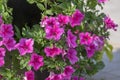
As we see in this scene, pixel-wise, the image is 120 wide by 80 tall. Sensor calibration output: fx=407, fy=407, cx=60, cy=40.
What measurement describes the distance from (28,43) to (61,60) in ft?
0.91

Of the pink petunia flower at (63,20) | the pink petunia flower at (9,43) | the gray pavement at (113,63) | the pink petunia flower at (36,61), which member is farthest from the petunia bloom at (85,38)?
the gray pavement at (113,63)

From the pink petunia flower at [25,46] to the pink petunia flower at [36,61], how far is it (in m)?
0.06

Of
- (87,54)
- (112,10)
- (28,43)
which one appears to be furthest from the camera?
(112,10)

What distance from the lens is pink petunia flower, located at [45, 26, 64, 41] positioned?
9.02ft

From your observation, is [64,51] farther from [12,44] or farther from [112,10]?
[112,10]

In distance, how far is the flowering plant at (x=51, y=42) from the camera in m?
2.77

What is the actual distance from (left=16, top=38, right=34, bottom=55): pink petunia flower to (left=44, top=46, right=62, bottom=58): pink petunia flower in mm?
114

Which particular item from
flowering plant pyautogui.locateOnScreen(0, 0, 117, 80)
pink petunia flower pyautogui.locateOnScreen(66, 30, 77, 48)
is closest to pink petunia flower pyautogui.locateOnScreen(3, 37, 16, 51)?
flowering plant pyautogui.locateOnScreen(0, 0, 117, 80)

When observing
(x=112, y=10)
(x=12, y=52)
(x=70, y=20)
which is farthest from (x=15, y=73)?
(x=112, y=10)

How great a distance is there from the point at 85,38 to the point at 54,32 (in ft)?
0.89

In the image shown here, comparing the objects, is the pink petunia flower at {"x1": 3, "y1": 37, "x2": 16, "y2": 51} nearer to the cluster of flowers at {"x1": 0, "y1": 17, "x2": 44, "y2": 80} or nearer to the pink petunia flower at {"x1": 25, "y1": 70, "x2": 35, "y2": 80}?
the cluster of flowers at {"x1": 0, "y1": 17, "x2": 44, "y2": 80}

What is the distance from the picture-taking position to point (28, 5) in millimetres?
3176

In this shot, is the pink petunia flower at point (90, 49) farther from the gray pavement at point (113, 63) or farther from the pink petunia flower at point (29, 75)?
the gray pavement at point (113, 63)

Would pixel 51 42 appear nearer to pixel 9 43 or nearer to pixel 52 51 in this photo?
pixel 52 51
